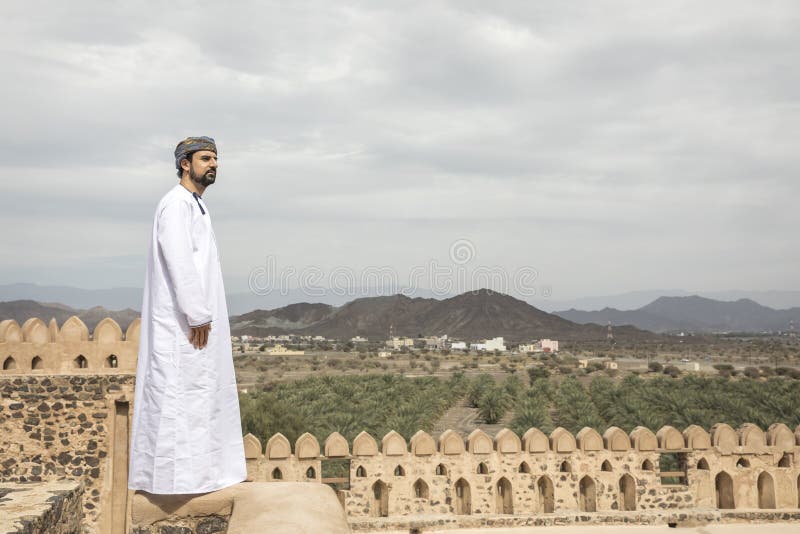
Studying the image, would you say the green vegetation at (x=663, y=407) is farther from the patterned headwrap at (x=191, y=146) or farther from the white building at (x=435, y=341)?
the white building at (x=435, y=341)

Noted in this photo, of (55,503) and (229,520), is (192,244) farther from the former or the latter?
(55,503)

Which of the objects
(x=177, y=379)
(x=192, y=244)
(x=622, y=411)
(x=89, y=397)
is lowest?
(x=622, y=411)

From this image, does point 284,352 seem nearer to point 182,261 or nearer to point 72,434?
point 72,434

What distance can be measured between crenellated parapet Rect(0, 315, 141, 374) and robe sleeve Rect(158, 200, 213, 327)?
351cm

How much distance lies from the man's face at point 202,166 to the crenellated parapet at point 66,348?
11.1ft

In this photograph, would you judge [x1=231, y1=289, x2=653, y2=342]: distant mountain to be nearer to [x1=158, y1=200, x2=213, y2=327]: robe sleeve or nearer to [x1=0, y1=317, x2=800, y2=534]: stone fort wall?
[x1=0, y1=317, x2=800, y2=534]: stone fort wall

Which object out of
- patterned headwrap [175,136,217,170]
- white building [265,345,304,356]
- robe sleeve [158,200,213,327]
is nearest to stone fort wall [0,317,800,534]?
patterned headwrap [175,136,217,170]

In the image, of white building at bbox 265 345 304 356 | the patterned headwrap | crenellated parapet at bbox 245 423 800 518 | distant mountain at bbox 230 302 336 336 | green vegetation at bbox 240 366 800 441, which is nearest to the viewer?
the patterned headwrap

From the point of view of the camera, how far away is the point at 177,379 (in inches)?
122

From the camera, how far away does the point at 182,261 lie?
10.2ft

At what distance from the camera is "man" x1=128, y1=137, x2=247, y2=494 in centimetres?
309

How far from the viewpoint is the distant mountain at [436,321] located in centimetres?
11756

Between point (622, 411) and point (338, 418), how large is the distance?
30.6 ft

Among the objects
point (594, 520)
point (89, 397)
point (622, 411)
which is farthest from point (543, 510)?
point (622, 411)
